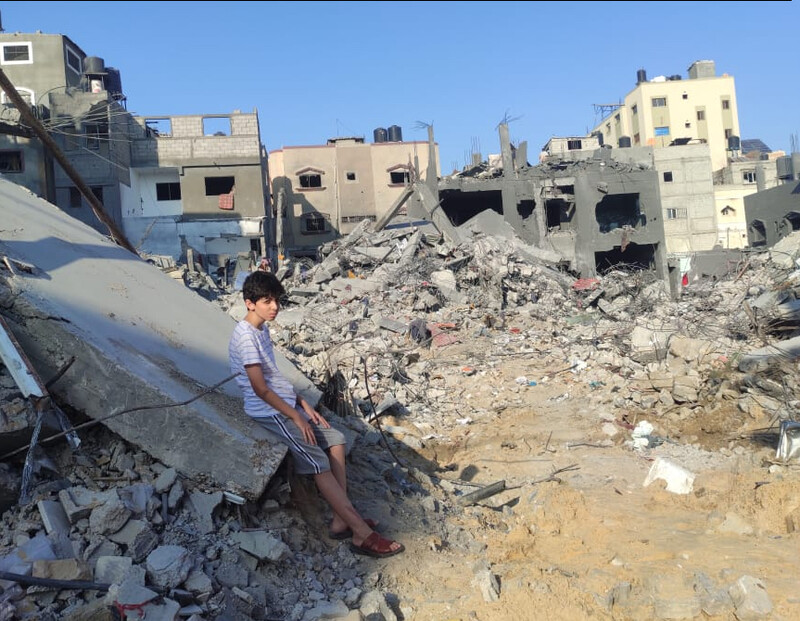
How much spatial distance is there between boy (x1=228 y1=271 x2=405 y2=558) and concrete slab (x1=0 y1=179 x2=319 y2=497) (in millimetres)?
106

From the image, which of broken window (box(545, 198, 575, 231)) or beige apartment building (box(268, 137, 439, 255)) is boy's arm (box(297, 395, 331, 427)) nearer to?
broken window (box(545, 198, 575, 231))

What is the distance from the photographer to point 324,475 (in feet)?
11.5

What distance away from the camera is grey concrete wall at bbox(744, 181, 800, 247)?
3109cm

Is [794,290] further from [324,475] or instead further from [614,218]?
[614,218]

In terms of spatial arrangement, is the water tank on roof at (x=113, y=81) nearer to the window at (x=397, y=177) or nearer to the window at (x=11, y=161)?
the window at (x=11, y=161)

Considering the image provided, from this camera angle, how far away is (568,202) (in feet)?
96.3

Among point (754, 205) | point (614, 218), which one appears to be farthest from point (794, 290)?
point (754, 205)

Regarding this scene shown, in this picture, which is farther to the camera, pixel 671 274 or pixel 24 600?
pixel 671 274

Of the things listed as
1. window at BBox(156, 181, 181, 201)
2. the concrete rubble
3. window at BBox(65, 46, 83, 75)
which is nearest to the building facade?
window at BBox(156, 181, 181, 201)

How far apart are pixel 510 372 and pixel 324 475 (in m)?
6.94

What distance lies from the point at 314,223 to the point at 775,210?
870 inches

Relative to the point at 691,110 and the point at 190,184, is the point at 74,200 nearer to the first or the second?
the point at 190,184

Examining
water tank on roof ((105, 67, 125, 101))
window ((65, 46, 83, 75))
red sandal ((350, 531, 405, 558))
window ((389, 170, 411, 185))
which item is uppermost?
window ((65, 46, 83, 75))

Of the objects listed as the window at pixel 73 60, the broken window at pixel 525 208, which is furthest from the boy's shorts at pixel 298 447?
the window at pixel 73 60
